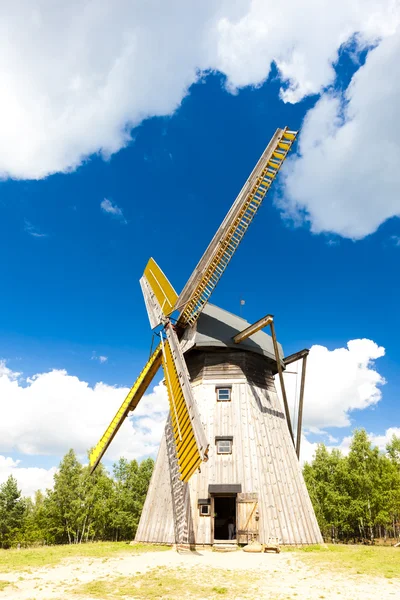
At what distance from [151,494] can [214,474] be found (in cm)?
413

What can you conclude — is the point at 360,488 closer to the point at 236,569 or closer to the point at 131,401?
the point at 131,401

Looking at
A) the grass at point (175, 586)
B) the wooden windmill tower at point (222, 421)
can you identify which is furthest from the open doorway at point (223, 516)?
the grass at point (175, 586)

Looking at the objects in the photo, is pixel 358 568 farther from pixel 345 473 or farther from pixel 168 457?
pixel 345 473

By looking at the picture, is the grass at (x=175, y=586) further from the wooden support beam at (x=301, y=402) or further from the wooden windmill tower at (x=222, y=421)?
the wooden support beam at (x=301, y=402)

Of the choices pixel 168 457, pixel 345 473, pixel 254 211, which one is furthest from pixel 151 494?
pixel 345 473

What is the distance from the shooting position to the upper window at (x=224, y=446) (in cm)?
1934

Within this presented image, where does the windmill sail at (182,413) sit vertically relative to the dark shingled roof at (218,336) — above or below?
below

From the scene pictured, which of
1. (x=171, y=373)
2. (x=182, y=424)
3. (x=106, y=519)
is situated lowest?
(x=106, y=519)

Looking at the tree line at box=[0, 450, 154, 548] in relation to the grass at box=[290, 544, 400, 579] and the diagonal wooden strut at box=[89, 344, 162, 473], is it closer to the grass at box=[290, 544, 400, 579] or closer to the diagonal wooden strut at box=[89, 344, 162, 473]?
the diagonal wooden strut at box=[89, 344, 162, 473]

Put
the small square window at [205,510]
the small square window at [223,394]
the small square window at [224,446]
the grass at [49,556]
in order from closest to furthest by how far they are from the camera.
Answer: the grass at [49,556] → the small square window at [205,510] → the small square window at [224,446] → the small square window at [223,394]

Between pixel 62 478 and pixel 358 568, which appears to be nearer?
pixel 358 568

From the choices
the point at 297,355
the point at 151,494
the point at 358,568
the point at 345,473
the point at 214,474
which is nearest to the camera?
the point at 358,568

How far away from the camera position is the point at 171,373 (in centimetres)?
1975

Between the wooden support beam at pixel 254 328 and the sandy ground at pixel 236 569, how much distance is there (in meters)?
9.68
